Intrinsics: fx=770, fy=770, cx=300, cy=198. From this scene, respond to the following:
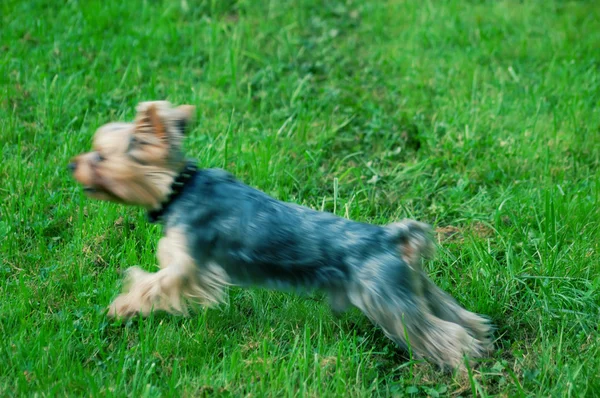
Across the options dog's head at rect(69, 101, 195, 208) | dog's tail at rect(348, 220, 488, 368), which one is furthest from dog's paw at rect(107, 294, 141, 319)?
dog's tail at rect(348, 220, 488, 368)

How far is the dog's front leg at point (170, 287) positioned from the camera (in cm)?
411

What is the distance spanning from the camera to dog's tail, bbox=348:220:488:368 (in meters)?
3.89

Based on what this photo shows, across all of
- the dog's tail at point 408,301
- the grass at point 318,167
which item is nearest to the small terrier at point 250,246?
the dog's tail at point 408,301

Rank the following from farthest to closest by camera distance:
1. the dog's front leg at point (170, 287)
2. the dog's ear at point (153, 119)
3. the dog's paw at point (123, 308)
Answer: the dog's paw at point (123, 308)
the dog's front leg at point (170, 287)
the dog's ear at point (153, 119)

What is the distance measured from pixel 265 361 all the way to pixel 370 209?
1995mm

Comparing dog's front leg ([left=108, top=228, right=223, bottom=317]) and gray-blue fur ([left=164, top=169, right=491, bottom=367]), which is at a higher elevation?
gray-blue fur ([left=164, top=169, right=491, bottom=367])

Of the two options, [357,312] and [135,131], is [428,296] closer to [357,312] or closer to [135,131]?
[357,312]

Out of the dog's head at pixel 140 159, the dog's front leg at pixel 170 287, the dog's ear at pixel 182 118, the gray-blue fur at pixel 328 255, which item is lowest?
the dog's front leg at pixel 170 287

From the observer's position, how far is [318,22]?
862 centimetres

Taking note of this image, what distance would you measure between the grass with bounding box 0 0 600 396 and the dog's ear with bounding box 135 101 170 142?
40.7 inches

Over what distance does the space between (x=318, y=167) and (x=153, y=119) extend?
7.70ft

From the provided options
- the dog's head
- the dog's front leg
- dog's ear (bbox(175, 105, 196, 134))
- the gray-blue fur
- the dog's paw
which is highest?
dog's ear (bbox(175, 105, 196, 134))

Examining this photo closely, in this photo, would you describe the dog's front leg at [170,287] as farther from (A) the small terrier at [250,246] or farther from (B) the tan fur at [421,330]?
(B) the tan fur at [421,330]

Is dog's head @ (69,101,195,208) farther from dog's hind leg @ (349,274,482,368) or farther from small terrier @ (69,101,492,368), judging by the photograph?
dog's hind leg @ (349,274,482,368)
